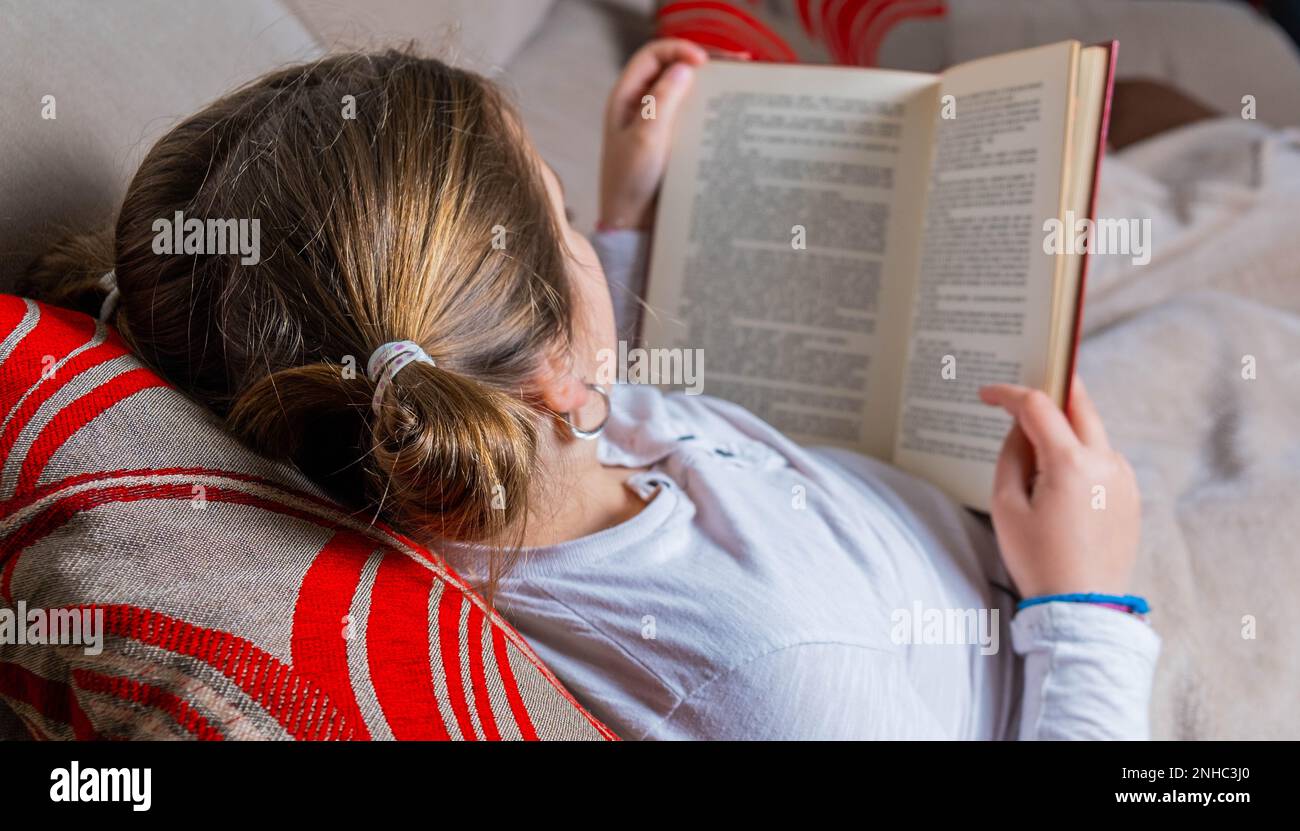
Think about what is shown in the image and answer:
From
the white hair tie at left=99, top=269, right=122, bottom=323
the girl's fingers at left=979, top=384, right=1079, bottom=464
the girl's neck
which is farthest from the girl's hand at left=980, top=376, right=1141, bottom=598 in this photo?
the white hair tie at left=99, top=269, right=122, bottom=323

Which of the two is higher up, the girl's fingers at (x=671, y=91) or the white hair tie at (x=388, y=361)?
the girl's fingers at (x=671, y=91)

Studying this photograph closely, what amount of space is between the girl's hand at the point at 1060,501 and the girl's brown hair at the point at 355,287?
375 mm

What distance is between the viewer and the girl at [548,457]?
Answer: 46 cm

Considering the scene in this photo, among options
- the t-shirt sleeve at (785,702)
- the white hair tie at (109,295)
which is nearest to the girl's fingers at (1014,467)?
the t-shirt sleeve at (785,702)

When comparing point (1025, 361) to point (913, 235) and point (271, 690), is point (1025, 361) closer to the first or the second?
point (913, 235)

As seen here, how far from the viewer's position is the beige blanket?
0.72 meters

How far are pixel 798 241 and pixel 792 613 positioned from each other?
0.41 meters

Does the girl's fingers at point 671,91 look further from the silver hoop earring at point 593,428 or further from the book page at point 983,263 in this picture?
the silver hoop earring at point 593,428

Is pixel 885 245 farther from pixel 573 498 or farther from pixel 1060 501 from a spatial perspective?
pixel 573 498

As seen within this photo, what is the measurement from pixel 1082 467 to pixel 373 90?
548 mm

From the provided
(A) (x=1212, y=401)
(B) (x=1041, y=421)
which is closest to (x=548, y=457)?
(B) (x=1041, y=421)

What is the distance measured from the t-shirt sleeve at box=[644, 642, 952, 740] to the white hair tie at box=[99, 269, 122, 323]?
381 millimetres

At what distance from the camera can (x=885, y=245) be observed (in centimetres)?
82

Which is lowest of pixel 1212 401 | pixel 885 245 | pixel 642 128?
pixel 1212 401
